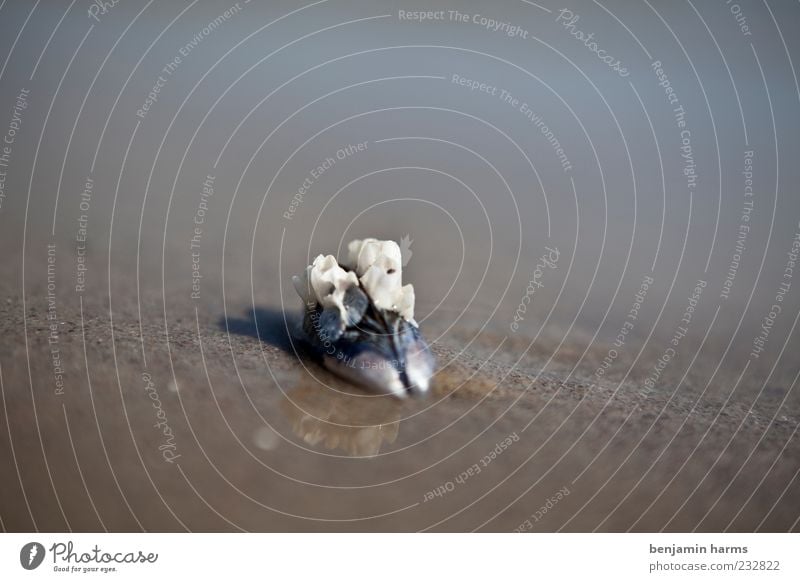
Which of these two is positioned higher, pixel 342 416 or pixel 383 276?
pixel 383 276

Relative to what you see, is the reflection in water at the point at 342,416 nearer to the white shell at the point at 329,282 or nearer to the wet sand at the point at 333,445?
the wet sand at the point at 333,445

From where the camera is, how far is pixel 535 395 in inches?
92.4

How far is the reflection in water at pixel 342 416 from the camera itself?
2004 mm

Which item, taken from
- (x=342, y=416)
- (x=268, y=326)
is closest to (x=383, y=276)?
(x=342, y=416)

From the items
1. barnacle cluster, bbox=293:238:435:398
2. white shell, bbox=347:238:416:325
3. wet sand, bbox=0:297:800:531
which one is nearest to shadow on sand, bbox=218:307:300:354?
wet sand, bbox=0:297:800:531

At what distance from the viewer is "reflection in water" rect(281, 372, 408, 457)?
200 centimetres

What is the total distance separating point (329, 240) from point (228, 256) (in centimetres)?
42

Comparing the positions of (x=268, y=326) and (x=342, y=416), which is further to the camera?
(x=268, y=326)

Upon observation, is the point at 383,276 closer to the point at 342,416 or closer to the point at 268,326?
the point at 342,416

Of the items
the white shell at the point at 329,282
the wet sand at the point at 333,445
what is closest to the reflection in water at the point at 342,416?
the wet sand at the point at 333,445

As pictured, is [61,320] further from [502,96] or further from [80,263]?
[502,96]

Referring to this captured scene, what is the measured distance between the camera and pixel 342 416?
2.08m

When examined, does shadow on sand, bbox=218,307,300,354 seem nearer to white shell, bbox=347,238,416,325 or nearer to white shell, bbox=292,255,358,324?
white shell, bbox=292,255,358,324

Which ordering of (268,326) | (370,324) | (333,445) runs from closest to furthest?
Answer: 1. (333,445)
2. (370,324)
3. (268,326)
